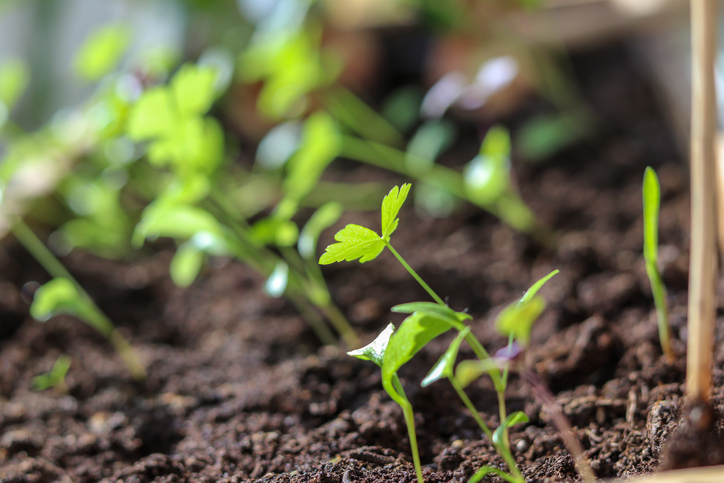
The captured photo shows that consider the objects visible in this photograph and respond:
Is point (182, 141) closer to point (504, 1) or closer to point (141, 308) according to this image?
point (141, 308)

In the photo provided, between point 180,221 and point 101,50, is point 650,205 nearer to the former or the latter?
point 180,221

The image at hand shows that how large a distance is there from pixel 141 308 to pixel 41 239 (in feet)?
1.38

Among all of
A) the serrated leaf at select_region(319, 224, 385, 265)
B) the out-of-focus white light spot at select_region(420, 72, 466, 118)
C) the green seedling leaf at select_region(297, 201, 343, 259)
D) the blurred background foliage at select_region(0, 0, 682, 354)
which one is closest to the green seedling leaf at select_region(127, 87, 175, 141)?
the blurred background foliage at select_region(0, 0, 682, 354)

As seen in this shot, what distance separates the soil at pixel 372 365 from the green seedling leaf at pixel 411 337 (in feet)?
0.52

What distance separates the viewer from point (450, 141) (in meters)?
1.53

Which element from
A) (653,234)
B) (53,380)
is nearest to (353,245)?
(653,234)

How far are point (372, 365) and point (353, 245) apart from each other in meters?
0.34

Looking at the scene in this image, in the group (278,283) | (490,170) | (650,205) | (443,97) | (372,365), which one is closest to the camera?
(650,205)

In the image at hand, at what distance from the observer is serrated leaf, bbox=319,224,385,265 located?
1.53 feet

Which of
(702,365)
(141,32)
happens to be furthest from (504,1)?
(141,32)

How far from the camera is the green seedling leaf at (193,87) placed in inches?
27.7

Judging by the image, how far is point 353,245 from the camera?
0.47 metres

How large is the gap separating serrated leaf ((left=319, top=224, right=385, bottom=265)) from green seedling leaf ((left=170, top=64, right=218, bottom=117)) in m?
0.35

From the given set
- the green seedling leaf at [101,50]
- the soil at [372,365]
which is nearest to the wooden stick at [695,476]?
the soil at [372,365]
